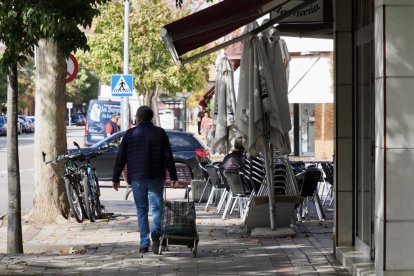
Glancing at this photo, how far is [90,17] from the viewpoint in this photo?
11547 mm

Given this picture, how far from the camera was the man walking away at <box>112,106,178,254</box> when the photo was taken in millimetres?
12102

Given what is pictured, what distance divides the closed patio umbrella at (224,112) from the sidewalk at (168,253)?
5.16ft

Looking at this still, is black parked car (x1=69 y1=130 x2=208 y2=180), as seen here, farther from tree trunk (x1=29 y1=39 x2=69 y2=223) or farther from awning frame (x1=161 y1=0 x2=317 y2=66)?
awning frame (x1=161 y1=0 x2=317 y2=66)

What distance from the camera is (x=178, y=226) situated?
1193cm

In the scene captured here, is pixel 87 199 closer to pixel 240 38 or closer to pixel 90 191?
pixel 90 191

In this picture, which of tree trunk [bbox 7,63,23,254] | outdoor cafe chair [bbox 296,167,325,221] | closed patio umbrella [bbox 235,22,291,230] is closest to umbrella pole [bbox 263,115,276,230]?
closed patio umbrella [bbox 235,22,291,230]

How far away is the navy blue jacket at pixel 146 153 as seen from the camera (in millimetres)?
12094

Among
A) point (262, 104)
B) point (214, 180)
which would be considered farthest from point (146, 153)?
point (214, 180)

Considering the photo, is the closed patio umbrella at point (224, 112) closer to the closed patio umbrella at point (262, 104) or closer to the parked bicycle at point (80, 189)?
the parked bicycle at point (80, 189)

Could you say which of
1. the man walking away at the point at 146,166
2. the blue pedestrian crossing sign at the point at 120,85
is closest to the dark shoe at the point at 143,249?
the man walking away at the point at 146,166

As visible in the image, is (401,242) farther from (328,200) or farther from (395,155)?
(328,200)

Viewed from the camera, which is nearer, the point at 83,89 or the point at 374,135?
the point at 374,135

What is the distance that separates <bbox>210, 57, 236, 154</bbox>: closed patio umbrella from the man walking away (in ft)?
15.3

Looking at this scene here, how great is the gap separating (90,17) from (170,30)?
0.91 meters
